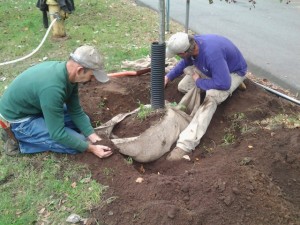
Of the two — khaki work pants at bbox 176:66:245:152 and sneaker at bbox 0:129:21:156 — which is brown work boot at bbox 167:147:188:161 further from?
sneaker at bbox 0:129:21:156

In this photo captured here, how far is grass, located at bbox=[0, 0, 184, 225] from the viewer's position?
3.35 meters

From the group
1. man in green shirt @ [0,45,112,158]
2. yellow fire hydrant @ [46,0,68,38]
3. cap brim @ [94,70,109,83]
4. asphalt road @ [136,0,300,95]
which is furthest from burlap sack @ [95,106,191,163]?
yellow fire hydrant @ [46,0,68,38]

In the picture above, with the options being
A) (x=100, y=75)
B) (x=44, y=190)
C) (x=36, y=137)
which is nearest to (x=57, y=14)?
(x=36, y=137)

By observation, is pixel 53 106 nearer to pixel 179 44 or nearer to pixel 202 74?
pixel 179 44

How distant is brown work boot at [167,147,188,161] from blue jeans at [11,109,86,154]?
2.94ft

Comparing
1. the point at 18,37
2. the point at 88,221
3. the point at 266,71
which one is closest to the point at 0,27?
the point at 18,37

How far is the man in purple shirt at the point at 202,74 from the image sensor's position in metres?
4.12

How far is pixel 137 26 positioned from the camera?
28.9 ft

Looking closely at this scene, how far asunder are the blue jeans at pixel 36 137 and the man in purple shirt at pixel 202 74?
110 centimetres

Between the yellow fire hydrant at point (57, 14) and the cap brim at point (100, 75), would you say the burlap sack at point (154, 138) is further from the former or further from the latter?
the yellow fire hydrant at point (57, 14)

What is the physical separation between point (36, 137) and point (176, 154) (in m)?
1.40

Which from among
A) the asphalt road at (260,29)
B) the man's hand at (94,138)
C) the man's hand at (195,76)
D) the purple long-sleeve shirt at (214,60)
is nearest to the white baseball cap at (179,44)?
the purple long-sleeve shirt at (214,60)

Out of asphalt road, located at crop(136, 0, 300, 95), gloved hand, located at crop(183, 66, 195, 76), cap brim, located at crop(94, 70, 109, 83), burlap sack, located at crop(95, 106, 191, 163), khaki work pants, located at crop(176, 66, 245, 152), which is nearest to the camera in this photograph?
cap brim, located at crop(94, 70, 109, 83)

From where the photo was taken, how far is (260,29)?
9445mm
